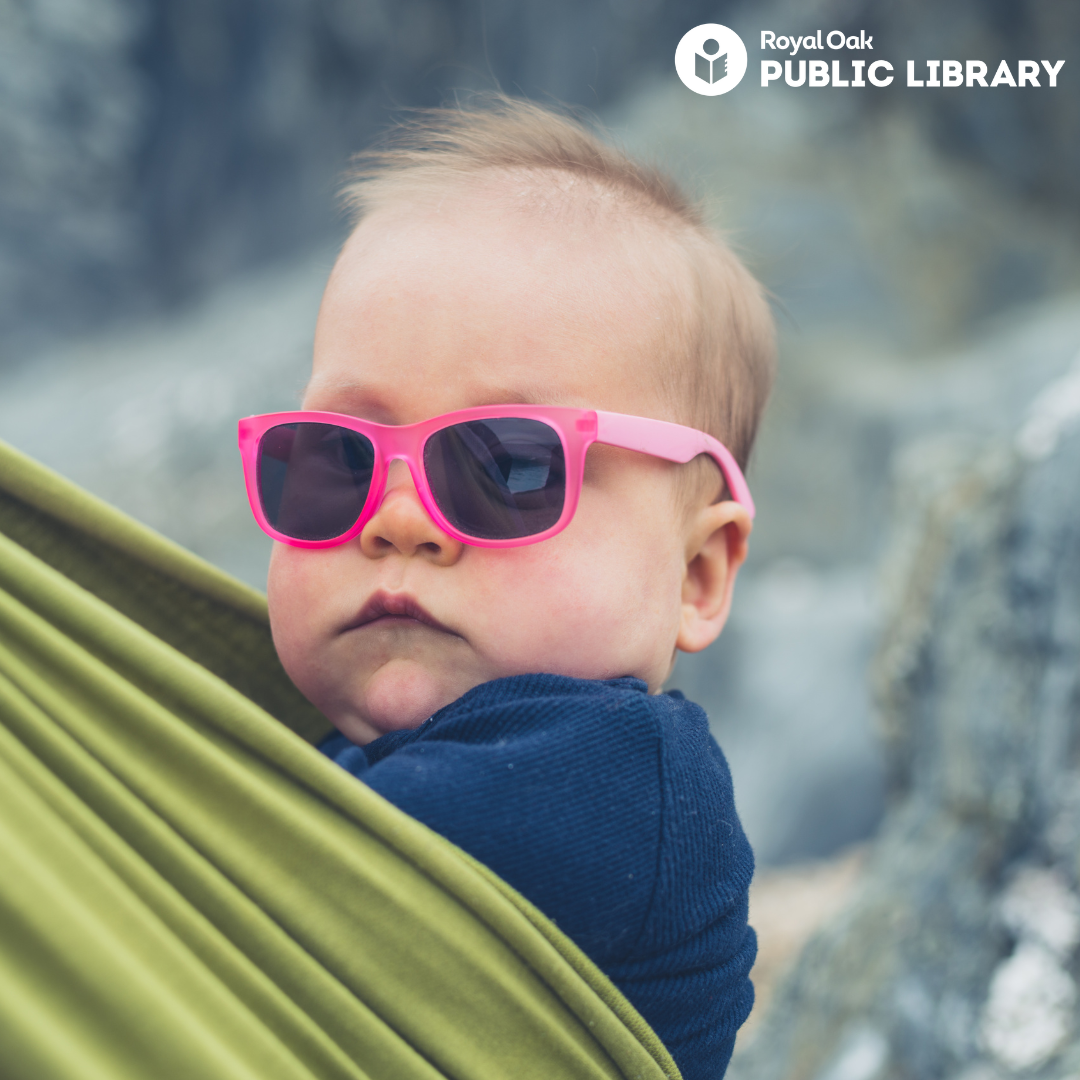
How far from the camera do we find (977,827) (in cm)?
200

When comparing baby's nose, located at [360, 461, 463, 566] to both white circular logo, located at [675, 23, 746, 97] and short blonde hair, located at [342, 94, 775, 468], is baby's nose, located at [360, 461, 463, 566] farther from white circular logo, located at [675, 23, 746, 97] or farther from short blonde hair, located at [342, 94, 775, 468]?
white circular logo, located at [675, 23, 746, 97]

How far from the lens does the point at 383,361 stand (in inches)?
39.3

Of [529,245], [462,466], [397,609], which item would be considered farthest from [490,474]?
[529,245]

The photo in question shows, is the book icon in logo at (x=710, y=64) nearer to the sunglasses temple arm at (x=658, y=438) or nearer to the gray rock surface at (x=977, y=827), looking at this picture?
the gray rock surface at (x=977, y=827)

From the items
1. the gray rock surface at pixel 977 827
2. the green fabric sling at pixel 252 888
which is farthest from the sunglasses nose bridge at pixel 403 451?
the gray rock surface at pixel 977 827

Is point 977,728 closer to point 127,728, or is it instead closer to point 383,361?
point 383,361

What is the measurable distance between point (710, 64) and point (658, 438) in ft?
23.8

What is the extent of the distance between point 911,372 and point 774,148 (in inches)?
91.7

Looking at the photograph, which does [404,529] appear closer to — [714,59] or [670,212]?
[670,212]

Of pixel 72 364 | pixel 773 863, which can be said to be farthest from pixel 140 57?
pixel 773 863

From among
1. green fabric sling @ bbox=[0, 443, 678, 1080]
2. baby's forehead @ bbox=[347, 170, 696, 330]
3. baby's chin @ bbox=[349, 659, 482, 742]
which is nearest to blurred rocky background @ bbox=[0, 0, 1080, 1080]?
baby's forehead @ bbox=[347, 170, 696, 330]

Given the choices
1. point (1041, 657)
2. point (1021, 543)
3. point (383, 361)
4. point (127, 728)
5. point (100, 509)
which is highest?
point (383, 361)

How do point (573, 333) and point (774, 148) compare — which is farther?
point (774, 148)

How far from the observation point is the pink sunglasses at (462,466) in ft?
3.08
